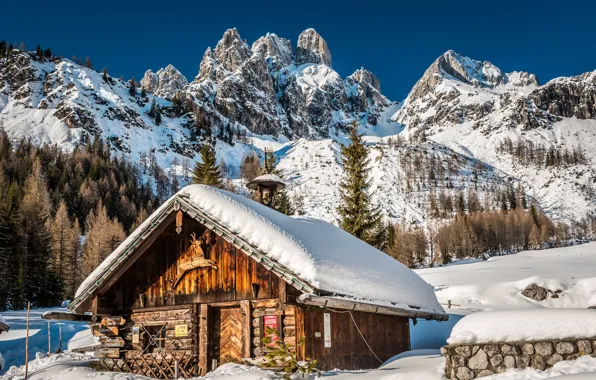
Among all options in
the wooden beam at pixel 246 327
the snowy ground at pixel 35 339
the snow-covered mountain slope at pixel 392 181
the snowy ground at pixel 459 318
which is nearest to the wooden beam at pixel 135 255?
the snowy ground at pixel 459 318

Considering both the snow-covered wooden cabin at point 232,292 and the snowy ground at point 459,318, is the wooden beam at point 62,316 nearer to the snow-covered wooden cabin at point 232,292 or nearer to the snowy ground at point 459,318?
the snow-covered wooden cabin at point 232,292

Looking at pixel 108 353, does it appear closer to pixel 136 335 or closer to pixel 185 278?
pixel 136 335

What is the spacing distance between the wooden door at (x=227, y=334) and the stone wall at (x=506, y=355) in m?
6.36

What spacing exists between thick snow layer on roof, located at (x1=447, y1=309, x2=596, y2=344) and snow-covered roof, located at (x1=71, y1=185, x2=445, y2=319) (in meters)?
3.47

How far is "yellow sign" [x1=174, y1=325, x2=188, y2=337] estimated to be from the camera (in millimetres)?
15586

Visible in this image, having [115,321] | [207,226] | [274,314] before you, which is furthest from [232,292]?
[115,321]

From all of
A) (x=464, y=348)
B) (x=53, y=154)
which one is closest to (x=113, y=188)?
(x=53, y=154)

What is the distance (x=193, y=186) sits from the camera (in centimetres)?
1542

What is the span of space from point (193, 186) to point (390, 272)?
686 cm

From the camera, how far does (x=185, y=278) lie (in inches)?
625

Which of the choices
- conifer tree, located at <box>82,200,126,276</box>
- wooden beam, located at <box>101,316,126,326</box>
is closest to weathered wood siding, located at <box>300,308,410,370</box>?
wooden beam, located at <box>101,316,126,326</box>

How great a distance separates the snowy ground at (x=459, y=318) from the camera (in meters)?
11.4

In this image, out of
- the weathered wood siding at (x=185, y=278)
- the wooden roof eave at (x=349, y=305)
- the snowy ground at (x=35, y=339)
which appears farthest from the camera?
the snowy ground at (x=35, y=339)

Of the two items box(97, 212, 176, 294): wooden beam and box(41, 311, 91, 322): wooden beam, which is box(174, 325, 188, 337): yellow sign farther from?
box(41, 311, 91, 322): wooden beam
